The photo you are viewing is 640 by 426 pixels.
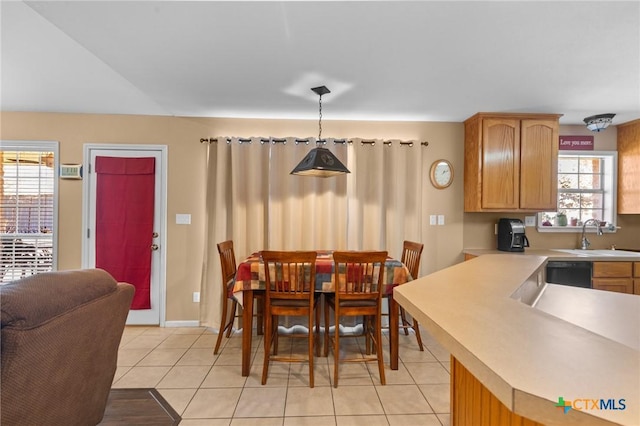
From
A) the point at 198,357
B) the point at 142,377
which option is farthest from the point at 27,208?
the point at 198,357

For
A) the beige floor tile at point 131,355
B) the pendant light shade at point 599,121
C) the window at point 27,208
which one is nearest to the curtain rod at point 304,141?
the window at point 27,208

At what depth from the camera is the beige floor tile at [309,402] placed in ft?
6.56

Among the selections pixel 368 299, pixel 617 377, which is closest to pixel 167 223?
pixel 368 299

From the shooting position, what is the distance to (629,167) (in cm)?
358

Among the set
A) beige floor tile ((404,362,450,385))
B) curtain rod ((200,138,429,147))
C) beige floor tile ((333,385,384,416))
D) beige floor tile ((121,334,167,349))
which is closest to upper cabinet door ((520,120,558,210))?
curtain rod ((200,138,429,147))

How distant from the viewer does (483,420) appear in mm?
1021

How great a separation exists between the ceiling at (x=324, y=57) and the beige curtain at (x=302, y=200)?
457 millimetres

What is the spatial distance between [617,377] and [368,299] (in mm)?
1996

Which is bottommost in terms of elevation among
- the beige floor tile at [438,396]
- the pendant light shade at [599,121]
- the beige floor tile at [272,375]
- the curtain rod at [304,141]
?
the beige floor tile at [272,375]

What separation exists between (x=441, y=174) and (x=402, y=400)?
2.52 m

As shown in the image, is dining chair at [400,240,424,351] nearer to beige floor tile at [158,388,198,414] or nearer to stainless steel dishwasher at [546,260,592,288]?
stainless steel dishwasher at [546,260,592,288]

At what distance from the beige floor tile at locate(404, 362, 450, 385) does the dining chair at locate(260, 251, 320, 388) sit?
0.87 m

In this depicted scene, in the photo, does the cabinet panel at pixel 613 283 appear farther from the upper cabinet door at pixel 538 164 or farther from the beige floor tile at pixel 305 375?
the beige floor tile at pixel 305 375

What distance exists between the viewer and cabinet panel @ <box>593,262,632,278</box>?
3031mm
